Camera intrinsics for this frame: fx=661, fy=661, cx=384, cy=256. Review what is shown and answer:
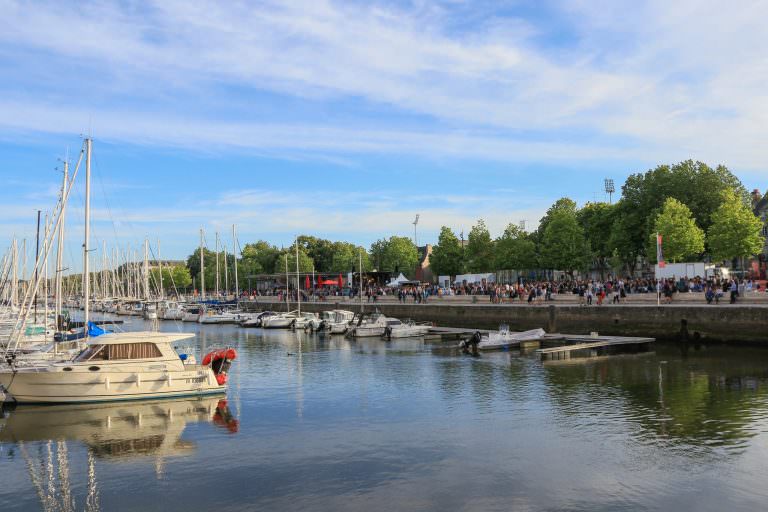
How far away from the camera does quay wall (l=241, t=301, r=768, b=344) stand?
142ft

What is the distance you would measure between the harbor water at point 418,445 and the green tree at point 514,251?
6410cm

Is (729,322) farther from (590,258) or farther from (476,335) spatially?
(590,258)

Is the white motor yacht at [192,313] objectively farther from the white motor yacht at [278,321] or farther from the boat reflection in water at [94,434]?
the boat reflection in water at [94,434]

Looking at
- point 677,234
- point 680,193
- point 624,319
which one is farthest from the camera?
point 680,193

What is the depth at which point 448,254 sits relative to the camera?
11444cm

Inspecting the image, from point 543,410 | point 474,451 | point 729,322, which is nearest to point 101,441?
point 474,451

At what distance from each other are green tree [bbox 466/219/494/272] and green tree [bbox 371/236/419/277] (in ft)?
90.3

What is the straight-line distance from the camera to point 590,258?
93312 millimetres

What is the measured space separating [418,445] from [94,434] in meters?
12.4

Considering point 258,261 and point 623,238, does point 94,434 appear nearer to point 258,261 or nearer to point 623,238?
→ point 623,238

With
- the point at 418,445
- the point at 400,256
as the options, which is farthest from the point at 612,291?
the point at 400,256

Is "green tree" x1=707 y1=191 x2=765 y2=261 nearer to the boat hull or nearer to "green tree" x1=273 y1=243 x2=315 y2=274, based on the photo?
the boat hull

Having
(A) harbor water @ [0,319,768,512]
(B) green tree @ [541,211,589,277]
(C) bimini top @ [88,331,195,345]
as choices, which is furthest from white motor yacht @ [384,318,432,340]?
(B) green tree @ [541,211,589,277]

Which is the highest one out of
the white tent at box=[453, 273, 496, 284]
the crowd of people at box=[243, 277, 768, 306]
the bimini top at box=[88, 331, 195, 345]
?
the white tent at box=[453, 273, 496, 284]
